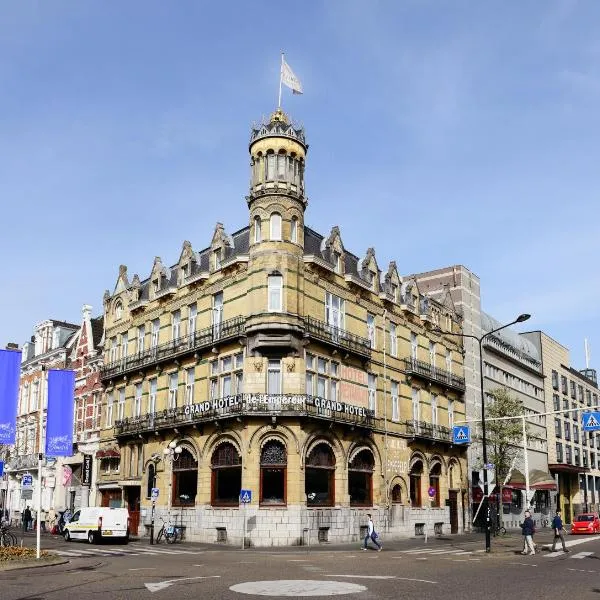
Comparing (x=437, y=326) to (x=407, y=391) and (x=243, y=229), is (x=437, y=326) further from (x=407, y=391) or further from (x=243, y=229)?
(x=243, y=229)

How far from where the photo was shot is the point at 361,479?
41812 mm

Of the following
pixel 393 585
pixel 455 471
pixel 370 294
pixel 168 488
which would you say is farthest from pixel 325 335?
pixel 393 585

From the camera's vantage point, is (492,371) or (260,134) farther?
(492,371)

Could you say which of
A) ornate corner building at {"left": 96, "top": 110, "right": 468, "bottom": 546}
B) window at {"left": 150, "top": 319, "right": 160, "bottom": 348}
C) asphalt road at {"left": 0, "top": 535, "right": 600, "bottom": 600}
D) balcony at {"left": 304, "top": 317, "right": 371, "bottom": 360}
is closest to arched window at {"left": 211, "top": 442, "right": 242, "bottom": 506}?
ornate corner building at {"left": 96, "top": 110, "right": 468, "bottom": 546}

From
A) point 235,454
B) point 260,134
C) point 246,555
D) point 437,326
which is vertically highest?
point 260,134

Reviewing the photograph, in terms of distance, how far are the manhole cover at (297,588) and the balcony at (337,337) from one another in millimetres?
20830

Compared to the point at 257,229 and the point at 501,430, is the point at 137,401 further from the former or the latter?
the point at 501,430

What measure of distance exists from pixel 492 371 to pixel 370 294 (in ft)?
74.2

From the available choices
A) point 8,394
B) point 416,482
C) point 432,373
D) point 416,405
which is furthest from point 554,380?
point 8,394

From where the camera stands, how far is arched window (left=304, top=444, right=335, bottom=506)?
123 feet

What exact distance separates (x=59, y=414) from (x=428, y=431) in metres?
29.1

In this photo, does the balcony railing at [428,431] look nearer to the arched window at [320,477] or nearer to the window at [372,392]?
the window at [372,392]

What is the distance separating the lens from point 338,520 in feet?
126

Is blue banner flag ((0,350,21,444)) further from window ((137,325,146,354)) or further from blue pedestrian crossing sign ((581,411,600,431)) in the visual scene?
blue pedestrian crossing sign ((581,411,600,431))
